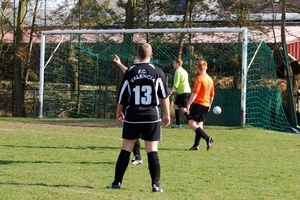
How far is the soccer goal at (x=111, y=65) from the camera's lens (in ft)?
64.0

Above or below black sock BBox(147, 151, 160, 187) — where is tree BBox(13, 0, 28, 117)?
above

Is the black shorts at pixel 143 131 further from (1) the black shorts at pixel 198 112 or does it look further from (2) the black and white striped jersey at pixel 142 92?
(1) the black shorts at pixel 198 112

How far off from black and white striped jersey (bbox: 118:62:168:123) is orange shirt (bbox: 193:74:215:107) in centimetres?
432

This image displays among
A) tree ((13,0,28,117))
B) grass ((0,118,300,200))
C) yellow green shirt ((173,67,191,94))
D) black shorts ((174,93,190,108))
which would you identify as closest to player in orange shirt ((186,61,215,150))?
grass ((0,118,300,200))

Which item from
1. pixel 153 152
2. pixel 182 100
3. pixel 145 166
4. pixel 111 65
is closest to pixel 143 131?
pixel 153 152

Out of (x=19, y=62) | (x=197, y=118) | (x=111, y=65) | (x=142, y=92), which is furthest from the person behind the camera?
(x=19, y=62)

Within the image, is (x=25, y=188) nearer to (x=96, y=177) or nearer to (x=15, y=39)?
(x=96, y=177)

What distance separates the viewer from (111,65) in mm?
21922

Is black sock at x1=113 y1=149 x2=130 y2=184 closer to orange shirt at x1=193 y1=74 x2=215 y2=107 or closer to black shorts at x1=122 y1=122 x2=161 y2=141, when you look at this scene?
black shorts at x1=122 y1=122 x2=161 y2=141

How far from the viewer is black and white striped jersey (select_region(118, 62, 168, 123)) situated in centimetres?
732

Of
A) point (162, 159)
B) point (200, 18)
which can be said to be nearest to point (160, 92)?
point (162, 159)

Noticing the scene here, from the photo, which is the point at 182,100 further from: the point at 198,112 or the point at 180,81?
the point at 198,112

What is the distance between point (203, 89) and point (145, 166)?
266 cm

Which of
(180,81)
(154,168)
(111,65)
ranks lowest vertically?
(154,168)
